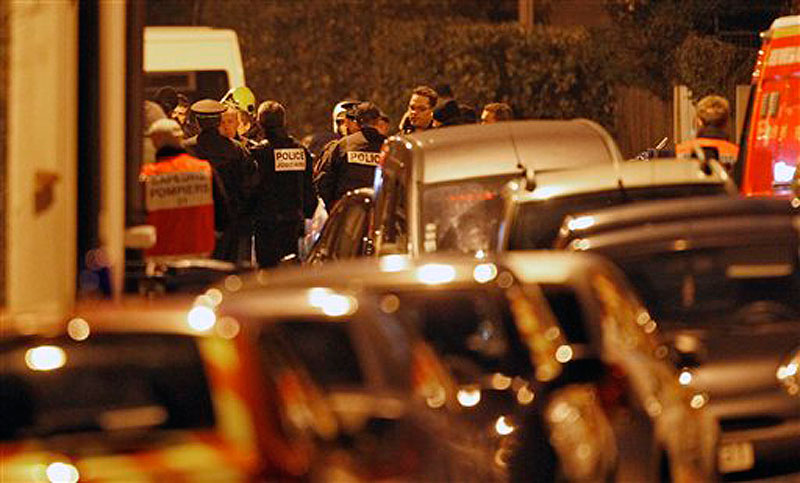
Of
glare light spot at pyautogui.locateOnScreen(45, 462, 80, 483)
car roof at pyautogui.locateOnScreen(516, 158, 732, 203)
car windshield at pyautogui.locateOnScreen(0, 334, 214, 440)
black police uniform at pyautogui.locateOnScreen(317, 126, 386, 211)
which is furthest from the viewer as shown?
black police uniform at pyautogui.locateOnScreen(317, 126, 386, 211)

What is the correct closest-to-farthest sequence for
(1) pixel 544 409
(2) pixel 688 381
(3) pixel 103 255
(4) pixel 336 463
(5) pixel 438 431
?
(4) pixel 336 463 → (5) pixel 438 431 → (1) pixel 544 409 → (2) pixel 688 381 → (3) pixel 103 255

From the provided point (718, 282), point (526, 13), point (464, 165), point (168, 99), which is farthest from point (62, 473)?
point (526, 13)

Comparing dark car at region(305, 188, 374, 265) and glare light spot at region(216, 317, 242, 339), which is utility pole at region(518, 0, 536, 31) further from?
glare light spot at region(216, 317, 242, 339)

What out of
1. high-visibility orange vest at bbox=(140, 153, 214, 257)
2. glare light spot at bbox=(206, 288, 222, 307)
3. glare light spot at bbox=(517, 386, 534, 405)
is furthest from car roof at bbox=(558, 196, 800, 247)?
high-visibility orange vest at bbox=(140, 153, 214, 257)

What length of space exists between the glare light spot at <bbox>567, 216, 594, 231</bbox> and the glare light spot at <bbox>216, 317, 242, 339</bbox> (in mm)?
4637

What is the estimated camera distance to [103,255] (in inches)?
484

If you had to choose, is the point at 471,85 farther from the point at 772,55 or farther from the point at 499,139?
the point at 499,139

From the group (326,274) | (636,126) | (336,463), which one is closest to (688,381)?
(326,274)

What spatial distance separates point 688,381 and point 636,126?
26.1 m

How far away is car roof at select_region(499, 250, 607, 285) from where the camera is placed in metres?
Answer: 10.2

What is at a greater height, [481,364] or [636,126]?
[481,364]

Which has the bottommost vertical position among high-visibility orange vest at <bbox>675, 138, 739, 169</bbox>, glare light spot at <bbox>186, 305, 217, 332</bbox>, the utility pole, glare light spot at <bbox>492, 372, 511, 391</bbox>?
the utility pole

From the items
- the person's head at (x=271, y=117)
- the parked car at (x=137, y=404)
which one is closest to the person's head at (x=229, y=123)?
the person's head at (x=271, y=117)

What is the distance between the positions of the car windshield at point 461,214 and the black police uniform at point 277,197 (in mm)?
5177
